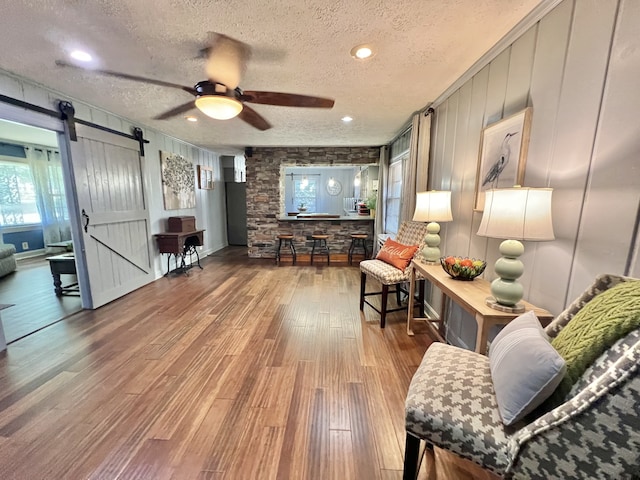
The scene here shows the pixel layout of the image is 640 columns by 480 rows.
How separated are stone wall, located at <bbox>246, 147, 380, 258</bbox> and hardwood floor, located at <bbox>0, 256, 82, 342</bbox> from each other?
10.8 feet

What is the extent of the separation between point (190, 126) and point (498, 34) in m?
3.96

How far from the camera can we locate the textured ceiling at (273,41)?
1.48 m

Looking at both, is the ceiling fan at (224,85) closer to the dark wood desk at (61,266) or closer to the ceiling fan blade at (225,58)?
the ceiling fan blade at (225,58)

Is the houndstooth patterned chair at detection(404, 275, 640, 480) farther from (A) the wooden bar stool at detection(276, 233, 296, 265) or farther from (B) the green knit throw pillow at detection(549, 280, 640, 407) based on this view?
(A) the wooden bar stool at detection(276, 233, 296, 265)

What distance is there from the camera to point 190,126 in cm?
401

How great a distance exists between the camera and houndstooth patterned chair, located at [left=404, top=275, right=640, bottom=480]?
668mm

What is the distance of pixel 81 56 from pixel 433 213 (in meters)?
3.18

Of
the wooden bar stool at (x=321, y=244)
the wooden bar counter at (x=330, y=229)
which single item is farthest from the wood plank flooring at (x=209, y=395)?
the wooden bar counter at (x=330, y=229)

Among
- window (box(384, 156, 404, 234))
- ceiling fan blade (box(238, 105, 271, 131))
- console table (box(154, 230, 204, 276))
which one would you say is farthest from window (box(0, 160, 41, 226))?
window (box(384, 156, 404, 234))

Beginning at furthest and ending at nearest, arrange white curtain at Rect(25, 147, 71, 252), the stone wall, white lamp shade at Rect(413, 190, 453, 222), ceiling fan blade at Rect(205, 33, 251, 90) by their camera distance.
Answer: white curtain at Rect(25, 147, 71, 252) < the stone wall < white lamp shade at Rect(413, 190, 453, 222) < ceiling fan blade at Rect(205, 33, 251, 90)

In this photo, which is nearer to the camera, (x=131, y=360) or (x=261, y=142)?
(x=131, y=360)

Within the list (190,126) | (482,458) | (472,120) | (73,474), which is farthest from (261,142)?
(482,458)

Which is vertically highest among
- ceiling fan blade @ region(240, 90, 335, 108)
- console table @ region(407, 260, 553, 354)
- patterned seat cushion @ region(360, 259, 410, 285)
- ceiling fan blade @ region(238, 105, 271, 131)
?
ceiling fan blade @ region(238, 105, 271, 131)

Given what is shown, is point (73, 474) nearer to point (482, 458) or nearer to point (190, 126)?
point (482, 458)
